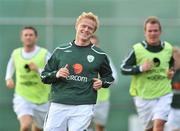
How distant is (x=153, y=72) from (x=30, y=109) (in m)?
2.51

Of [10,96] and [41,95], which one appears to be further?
[10,96]

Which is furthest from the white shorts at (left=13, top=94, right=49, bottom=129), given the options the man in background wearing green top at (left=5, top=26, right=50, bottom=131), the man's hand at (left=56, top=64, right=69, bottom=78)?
the man's hand at (left=56, top=64, right=69, bottom=78)

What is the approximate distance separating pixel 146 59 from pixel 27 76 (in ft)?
7.61

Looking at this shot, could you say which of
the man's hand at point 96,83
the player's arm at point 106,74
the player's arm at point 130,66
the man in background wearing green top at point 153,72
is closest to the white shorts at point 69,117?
the man's hand at point 96,83

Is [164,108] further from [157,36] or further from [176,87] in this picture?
[176,87]

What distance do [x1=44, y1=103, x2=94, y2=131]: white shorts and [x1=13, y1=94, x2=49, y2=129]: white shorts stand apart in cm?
355

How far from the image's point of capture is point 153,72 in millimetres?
14484

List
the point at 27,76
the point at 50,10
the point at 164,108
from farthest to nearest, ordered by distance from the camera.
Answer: the point at 50,10, the point at 27,76, the point at 164,108

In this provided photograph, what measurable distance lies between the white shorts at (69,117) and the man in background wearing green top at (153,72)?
2.57 meters

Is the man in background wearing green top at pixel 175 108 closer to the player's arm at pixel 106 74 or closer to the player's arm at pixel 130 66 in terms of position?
the player's arm at pixel 130 66

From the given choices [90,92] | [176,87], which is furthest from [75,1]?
[90,92]

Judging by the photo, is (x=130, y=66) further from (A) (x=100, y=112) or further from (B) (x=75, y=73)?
(A) (x=100, y=112)

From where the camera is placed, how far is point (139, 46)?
14633mm

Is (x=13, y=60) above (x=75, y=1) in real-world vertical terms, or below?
below
